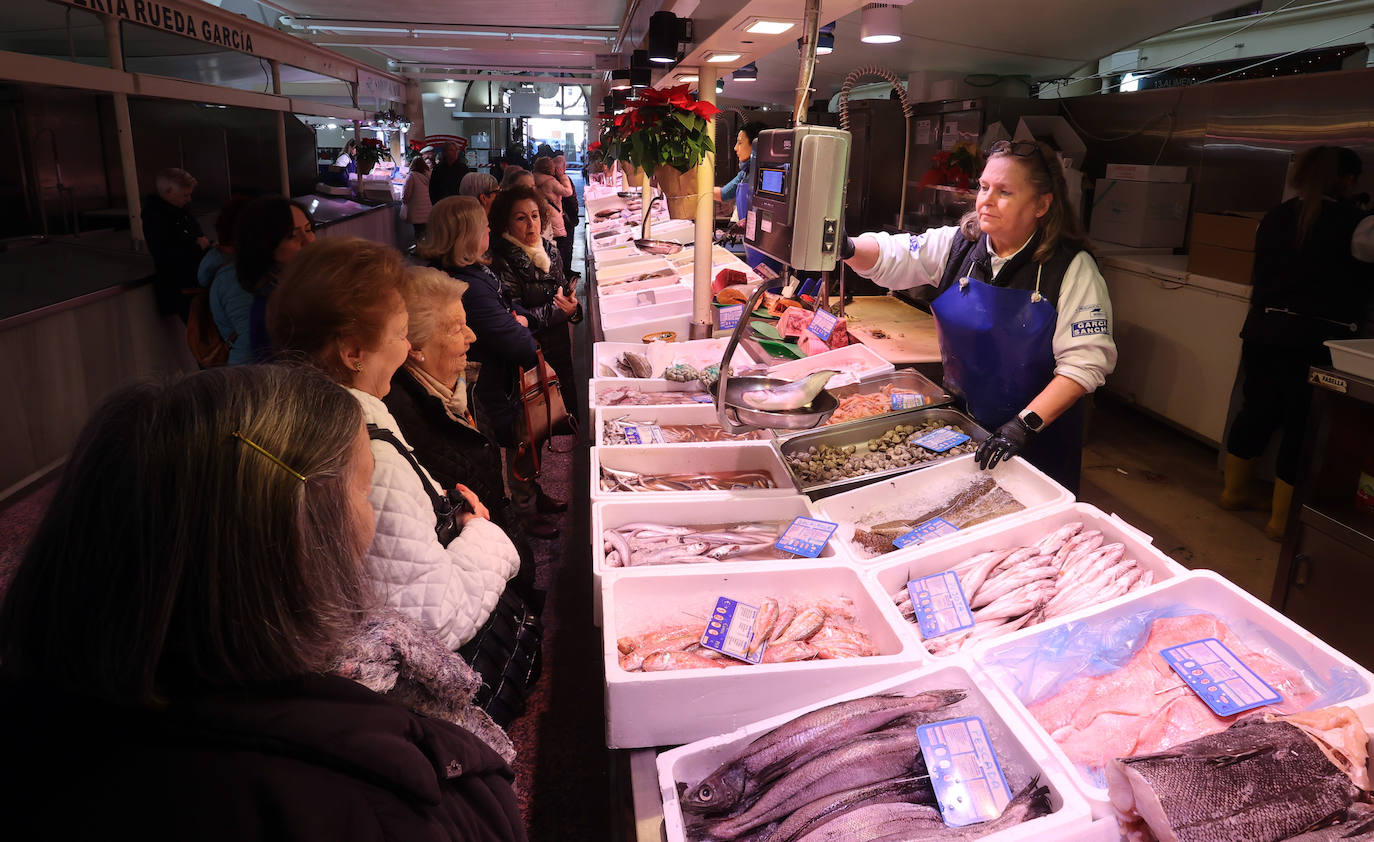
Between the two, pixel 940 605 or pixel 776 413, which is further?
pixel 776 413

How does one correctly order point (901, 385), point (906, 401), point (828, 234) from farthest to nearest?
point (901, 385) < point (906, 401) < point (828, 234)

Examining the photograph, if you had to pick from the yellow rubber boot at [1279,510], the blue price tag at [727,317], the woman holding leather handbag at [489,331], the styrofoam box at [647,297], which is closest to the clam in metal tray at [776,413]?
the woman holding leather handbag at [489,331]

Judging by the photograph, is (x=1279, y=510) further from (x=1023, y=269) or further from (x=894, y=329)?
(x=1023, y=269)

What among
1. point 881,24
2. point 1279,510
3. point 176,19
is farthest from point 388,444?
point 176,19

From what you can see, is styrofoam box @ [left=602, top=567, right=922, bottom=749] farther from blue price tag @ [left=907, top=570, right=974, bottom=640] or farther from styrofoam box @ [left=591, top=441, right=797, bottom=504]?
styrofoam box @ [left=591, top=441, right=797, bottom=504]

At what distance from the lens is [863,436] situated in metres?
2.81

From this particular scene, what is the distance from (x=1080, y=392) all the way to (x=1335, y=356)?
3.53 feet

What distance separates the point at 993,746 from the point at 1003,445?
3.87ft

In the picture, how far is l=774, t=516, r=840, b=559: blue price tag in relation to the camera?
2070 millimetres

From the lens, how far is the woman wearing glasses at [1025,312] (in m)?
2.54

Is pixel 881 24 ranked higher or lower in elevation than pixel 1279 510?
higher

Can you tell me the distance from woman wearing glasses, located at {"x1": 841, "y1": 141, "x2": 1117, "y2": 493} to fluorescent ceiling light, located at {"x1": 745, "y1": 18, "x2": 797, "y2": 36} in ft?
2.53

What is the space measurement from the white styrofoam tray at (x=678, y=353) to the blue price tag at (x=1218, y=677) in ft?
7.95

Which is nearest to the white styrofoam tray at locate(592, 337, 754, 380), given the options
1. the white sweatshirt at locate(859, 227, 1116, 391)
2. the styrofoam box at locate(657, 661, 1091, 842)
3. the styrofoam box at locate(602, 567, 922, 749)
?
the white sweatshirt at locate(859, 227, 1116, 391)
